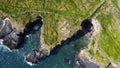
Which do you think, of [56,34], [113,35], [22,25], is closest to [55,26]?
[56,34]

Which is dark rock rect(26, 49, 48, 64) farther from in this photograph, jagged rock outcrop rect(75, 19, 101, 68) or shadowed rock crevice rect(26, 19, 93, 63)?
jagged rock outcrop rect(75, 19, 101, 68)

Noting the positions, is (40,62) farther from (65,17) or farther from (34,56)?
(65,17)

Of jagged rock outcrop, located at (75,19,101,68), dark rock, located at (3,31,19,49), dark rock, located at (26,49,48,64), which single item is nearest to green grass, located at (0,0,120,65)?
jagged rock outcrop, located at (75,19,101,68)

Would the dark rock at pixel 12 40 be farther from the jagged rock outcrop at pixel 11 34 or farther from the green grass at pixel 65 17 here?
the green grass at pixel 65 17

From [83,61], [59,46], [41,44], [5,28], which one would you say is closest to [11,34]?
[5,28]

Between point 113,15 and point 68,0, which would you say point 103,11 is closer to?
point 113,15

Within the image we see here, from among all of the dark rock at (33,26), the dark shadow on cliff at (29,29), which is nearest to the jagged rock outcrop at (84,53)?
the dark rock at (33,26)
